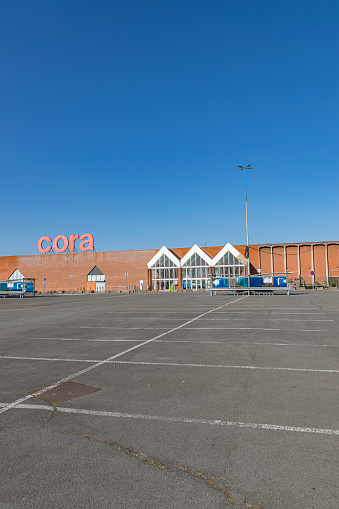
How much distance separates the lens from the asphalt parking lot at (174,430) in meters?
3.10

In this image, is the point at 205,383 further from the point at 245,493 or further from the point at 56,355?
the point at 56,355

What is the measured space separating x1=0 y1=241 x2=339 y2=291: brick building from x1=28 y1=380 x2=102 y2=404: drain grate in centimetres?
5743

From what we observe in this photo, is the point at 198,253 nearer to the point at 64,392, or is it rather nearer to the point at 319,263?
the point at 319,263

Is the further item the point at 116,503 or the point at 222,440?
the point at 222,440

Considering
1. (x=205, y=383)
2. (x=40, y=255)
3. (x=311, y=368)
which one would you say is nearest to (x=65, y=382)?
(x=205, y=383)

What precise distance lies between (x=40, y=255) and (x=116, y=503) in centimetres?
7797

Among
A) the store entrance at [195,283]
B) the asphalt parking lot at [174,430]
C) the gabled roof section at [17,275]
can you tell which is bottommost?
the asphalt parking lot at [174,430]

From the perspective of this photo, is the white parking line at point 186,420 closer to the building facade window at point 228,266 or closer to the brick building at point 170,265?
the brick building at point 170,265

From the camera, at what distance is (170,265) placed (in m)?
66.6

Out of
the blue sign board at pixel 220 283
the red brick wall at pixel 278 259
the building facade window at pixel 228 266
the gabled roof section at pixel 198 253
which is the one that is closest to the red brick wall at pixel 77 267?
the gabled roof section at pixel 198 253

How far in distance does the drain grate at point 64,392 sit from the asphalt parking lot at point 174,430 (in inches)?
4.3

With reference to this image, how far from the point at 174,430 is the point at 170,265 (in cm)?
6230

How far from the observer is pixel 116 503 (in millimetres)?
2955

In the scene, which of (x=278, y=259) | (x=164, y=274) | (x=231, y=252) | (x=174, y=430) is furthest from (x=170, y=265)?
(x=174, y=430)
